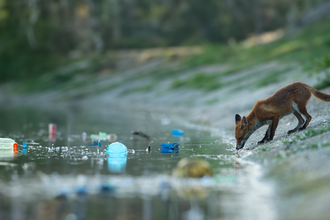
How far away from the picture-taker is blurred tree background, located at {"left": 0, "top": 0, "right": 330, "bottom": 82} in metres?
64.5

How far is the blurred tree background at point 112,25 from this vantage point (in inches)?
2539

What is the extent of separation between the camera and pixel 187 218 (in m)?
7.54

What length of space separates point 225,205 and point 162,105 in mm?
27942

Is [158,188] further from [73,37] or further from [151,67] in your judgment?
[73,37]

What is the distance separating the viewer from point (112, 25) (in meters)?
66.8

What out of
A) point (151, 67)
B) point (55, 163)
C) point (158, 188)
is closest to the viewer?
point (158, 188)

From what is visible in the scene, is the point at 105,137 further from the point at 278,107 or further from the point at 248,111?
the point at 278,107

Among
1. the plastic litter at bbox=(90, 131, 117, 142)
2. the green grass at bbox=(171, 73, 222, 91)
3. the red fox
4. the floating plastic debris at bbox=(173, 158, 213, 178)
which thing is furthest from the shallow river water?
the green grass at bbox=(171, 73, 222, 91)

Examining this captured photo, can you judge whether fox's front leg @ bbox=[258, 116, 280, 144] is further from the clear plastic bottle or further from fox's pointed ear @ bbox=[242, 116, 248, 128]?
the clear plastic bottle

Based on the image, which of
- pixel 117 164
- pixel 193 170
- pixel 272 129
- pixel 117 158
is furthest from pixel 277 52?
pixel 193 170

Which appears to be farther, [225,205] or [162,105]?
[162,105]

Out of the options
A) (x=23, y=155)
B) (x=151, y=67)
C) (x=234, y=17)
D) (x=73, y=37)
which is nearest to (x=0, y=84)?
(x=73, y=37)

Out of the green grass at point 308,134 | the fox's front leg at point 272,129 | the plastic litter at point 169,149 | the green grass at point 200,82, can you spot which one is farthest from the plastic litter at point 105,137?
the green grass at point 200,82

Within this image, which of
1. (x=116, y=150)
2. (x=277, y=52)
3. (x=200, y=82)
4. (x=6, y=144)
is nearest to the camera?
(x=116, y=150)
